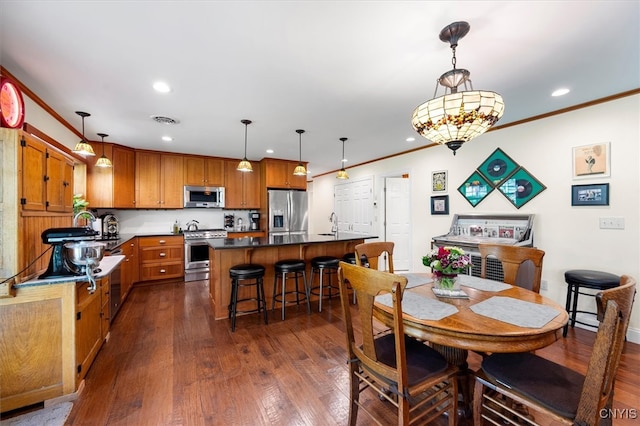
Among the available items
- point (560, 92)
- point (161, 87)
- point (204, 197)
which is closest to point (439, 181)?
point (560, 92)

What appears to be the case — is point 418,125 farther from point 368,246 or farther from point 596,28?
point 596,28

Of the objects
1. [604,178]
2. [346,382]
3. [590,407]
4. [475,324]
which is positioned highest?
[604,178]

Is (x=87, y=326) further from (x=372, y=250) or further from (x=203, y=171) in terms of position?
(x=203, y=171)

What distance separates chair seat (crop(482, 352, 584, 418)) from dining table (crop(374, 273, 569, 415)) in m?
0.17

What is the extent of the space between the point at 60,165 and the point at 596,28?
4142mm

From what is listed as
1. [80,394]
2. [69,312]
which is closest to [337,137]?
[69,312]

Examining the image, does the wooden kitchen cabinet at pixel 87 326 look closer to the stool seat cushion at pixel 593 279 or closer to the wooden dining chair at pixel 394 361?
the wooden dining chair at pixel 394 361

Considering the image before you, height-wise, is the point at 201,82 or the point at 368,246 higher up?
the point at 201,82

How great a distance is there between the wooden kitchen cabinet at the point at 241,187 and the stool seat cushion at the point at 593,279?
5118 mm

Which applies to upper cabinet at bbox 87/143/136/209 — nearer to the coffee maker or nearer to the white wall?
the coffee maker

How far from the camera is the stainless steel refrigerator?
5.45 m

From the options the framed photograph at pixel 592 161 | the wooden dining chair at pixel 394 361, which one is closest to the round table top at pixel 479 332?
the wooden dining chair at pixel 394 361

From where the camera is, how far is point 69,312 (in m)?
1.80

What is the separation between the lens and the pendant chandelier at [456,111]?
1500 millimetres
